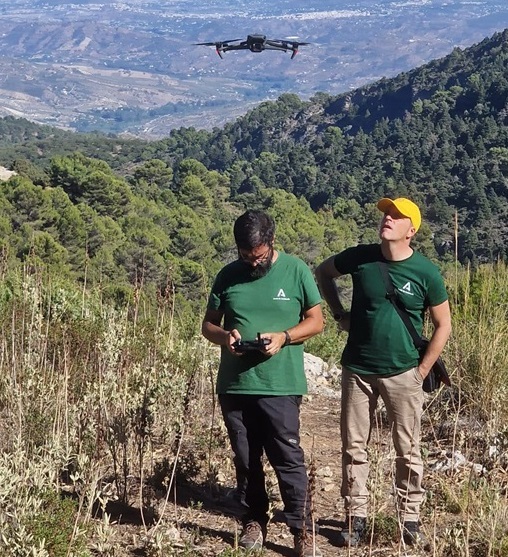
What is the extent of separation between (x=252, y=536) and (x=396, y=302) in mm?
1005

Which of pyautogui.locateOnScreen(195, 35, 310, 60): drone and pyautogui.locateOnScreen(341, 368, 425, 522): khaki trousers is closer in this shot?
pyautogui.locateOnScreen(341, 368, 425, 522): khaki trousers

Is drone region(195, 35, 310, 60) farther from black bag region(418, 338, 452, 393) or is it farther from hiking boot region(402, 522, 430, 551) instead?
hiking boot region(402, 522, 430, 551)

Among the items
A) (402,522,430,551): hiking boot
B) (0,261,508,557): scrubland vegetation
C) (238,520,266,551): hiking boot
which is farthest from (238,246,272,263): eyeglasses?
(402,522,430,551): hiking boot

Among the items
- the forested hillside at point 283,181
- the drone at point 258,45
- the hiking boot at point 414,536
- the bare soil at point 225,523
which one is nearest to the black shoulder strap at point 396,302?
the bare soil at point 225,523

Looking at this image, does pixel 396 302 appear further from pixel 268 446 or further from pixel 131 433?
pixel 131 433

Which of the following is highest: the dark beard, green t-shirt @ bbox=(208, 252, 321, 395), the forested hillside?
the forested hillside

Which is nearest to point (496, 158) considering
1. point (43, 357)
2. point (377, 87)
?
point (377, 87)

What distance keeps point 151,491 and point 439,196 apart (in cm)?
4817

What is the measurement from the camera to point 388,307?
3.16 meters

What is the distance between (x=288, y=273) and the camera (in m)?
3.08

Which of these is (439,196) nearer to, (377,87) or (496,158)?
Result: (496,158)

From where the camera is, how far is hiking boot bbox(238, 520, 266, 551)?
306 cm

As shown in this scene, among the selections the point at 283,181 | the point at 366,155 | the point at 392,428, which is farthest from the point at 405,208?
the point at 366,155

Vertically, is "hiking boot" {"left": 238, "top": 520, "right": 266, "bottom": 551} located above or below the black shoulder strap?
below
